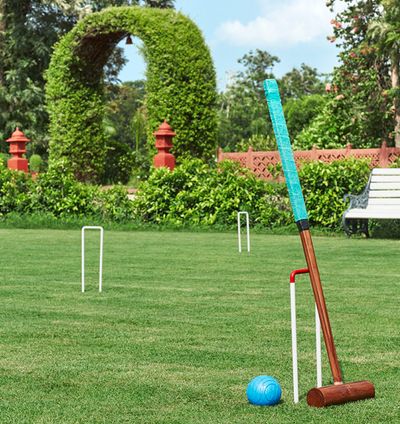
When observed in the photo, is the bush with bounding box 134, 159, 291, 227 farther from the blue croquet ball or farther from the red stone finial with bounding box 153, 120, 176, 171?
the blue croquet ball

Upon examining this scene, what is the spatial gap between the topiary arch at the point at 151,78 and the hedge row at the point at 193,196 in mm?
2882

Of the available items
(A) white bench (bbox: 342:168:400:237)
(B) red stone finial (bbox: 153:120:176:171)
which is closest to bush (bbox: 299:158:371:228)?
(A) white bench (bbox: 342:168:400:237)

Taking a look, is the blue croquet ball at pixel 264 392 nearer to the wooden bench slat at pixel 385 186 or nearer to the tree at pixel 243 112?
the wooden bench slat at pixel 385 186

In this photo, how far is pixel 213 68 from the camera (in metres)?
21.2

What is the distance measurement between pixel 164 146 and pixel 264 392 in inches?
609

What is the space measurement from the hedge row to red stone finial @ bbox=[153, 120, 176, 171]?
4.57 feet

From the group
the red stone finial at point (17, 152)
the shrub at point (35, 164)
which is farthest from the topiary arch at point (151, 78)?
the shrub at point (35, 164)

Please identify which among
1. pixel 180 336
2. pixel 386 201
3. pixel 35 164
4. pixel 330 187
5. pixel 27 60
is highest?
pixel 27 60

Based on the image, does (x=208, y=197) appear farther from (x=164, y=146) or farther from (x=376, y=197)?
(x=376, y=197)

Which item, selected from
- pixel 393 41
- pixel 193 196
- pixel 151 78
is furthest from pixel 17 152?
pixel 393 41

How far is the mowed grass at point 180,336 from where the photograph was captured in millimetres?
4785

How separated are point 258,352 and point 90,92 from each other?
18.1 m

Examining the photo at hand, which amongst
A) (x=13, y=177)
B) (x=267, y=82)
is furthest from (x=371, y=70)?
(x=267, y=82)

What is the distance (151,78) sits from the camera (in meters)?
21.2
